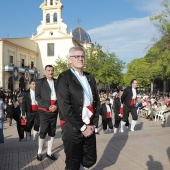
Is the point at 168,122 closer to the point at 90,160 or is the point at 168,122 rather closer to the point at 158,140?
the point at 158,140

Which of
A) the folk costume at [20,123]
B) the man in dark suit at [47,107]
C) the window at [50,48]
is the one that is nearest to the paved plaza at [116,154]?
the man in dark suit at [47,107]

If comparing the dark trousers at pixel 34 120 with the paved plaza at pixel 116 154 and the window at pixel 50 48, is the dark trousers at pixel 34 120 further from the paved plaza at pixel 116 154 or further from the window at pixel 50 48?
the window at pixel 50 48

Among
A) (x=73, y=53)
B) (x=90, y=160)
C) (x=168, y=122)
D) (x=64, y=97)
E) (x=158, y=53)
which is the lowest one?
(x=168, y=122)

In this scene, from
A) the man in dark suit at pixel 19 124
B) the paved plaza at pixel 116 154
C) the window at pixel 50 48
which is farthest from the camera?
the window at pixel 50 48

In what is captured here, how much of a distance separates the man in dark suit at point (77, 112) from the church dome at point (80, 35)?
72.3 metres

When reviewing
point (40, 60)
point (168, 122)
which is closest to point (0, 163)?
point (168, 122)

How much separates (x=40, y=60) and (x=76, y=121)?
50587mm

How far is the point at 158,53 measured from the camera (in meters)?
25.2

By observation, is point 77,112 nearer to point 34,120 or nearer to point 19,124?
point 34,120

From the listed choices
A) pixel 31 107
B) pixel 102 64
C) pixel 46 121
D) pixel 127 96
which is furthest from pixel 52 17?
pixel 46 121

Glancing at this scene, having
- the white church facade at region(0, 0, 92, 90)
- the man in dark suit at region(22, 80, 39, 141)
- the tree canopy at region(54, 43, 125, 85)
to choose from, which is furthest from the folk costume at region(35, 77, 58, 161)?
the white church facade at region(0, 0, 92, 90)

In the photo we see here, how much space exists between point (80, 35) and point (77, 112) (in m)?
74.3

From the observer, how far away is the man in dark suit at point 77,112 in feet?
11.3

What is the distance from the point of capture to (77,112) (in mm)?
3502
